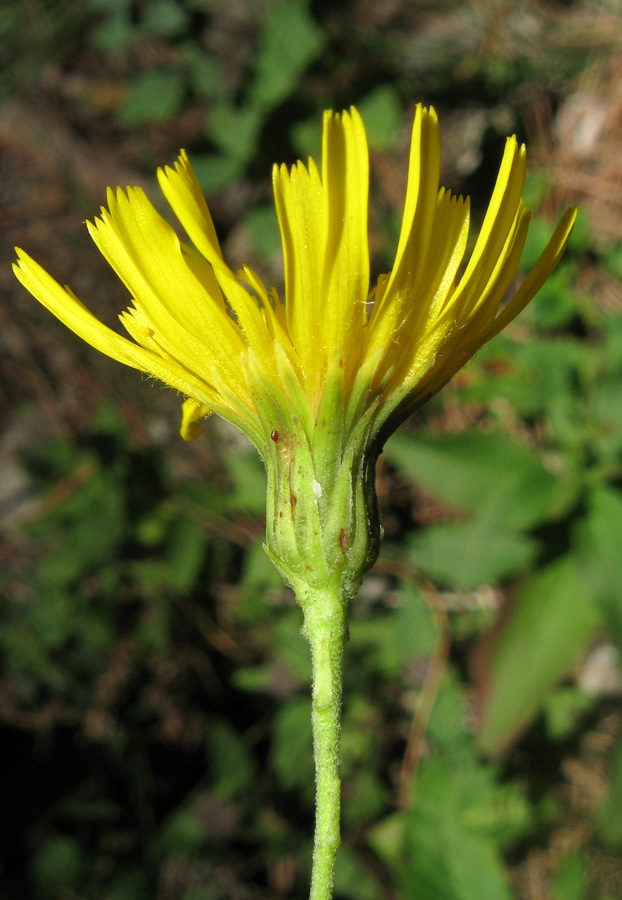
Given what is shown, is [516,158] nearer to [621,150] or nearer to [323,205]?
[323,205]

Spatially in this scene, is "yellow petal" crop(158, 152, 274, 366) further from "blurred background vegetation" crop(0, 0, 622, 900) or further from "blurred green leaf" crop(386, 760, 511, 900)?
"blurred green leaf" crop(386, 760, 511, 900)

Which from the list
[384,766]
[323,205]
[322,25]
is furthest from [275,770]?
[322,25]

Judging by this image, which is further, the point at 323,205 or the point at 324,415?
the point at 324,415

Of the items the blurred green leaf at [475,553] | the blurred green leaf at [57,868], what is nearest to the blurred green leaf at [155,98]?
the blurred green leaf at [475,553]

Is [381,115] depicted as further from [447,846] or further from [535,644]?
[447,846]

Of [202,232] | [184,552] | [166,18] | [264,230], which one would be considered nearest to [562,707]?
[184,552]

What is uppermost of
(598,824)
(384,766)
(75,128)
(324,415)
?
(75,128)

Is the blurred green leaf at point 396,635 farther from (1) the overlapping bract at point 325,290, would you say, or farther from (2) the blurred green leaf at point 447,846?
(1) the overlapping bract at point 325,290
